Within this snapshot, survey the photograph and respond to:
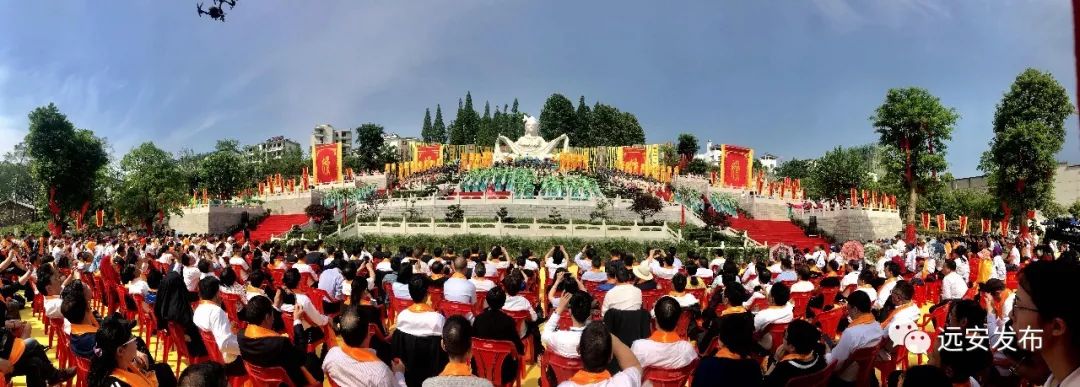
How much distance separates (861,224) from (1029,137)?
8.96m

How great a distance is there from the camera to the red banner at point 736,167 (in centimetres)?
4350

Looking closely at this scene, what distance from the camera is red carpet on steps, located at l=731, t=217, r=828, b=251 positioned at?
29.7 metres

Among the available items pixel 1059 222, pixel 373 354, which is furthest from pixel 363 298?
pixel 1059 222

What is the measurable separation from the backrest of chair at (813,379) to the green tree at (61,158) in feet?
120

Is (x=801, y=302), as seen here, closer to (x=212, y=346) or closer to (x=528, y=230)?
(x=212, y=346)

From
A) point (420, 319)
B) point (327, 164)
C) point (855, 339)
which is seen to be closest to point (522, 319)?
point (420, 319)

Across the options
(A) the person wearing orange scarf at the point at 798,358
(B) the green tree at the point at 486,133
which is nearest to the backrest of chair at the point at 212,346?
(A) the person wearing orange scarf at the point at 798,358

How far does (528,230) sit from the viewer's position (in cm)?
2352

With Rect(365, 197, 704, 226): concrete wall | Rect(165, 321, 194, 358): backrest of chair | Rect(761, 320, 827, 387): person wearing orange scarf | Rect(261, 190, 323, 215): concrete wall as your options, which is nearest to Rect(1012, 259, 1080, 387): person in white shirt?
Rect(761, 320, 827, 387): person wearing orange scarf

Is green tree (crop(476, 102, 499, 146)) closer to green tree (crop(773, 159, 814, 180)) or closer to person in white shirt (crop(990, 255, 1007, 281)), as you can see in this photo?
green tree (crop(773, 159, 814, 180))

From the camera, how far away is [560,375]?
4.08 m

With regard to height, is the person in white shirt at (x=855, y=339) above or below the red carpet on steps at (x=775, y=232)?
above

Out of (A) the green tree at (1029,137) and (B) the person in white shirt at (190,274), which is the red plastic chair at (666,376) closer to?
(B) the person in white shirt at (190,274)

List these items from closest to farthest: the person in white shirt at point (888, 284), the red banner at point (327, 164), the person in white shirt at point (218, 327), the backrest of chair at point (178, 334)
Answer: the person in white shirt at point (218, 327) < the backrest of chair at point (178, 334) < the person in white shirt at point (888, 284) < the red banner at point (327, 164)
